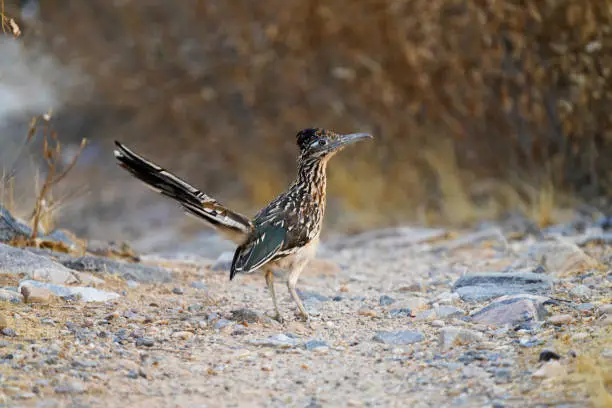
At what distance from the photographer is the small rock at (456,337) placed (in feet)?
15.4

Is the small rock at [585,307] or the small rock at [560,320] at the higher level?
the small rock at [585,307]

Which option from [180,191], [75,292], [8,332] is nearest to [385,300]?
[180,191]

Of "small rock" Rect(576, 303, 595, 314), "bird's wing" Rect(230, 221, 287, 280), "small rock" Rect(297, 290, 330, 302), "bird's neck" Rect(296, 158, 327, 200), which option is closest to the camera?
"small rock" Rect(576, 303, 595, 314)

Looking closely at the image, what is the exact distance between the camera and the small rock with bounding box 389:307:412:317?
5.57 metres

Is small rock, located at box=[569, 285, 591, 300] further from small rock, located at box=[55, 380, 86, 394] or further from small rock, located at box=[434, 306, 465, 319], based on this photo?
small rock, located at box=[55, 380, 86, 394]

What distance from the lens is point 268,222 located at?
5.52m

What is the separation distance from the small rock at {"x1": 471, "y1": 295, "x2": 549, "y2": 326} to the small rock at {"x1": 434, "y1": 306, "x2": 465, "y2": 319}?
135mm

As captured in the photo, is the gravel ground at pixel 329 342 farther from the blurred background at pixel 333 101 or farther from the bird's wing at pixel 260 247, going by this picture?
the blurred background at pixel 333 101

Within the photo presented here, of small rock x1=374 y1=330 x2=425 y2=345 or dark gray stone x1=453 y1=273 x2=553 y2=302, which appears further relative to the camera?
dark gray stone x1=453 y1=273 x2=553 y2=302

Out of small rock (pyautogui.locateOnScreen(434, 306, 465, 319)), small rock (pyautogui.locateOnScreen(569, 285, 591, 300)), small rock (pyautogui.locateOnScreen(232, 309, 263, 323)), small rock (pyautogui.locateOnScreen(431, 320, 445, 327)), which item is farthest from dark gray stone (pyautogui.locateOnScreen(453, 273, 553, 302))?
small rock (pyautogui.locateOnScreen(232, 309, 263, 323))

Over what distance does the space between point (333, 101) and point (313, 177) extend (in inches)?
189

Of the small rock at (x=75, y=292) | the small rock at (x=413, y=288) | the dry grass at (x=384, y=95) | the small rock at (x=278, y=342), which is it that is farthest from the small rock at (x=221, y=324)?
the dry grass at (x=384, y=95)

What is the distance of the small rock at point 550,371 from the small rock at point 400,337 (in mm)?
970

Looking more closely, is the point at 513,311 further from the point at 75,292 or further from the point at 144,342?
the point at 75,292
